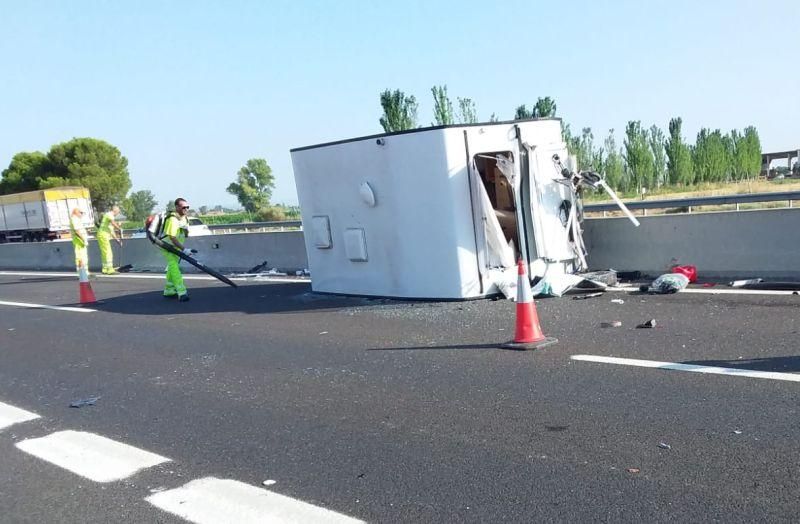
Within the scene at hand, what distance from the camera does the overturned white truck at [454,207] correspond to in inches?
395

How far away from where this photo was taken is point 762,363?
236 inches

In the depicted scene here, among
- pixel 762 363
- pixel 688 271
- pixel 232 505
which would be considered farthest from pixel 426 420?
pixel 688 271

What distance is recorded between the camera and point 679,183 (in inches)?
1526

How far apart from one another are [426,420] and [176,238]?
8.72m

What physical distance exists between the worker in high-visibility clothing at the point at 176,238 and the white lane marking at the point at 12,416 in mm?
6125

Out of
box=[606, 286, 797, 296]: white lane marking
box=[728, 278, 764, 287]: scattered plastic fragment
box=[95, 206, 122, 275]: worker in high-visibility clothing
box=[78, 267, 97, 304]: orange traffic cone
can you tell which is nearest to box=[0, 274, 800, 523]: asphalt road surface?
box=[606, 286, 797, 296]: white lane marking

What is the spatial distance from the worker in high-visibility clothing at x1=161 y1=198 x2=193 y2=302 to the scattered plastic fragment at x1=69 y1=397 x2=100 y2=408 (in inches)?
239

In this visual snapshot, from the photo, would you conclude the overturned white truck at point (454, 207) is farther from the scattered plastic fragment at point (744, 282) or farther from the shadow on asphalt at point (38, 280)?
the shadow on asphalt at point (38, 280)

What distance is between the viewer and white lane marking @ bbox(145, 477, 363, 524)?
3.96 m

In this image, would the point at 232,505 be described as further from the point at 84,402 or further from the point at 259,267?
the point at 259,267

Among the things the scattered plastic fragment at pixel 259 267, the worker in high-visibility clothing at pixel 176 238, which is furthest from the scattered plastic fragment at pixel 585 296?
the scattered plastic fragment at pixel 259 267

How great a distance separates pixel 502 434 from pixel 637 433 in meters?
0.85

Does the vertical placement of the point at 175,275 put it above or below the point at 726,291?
above

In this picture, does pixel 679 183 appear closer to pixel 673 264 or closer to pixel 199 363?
pixel 673 264
